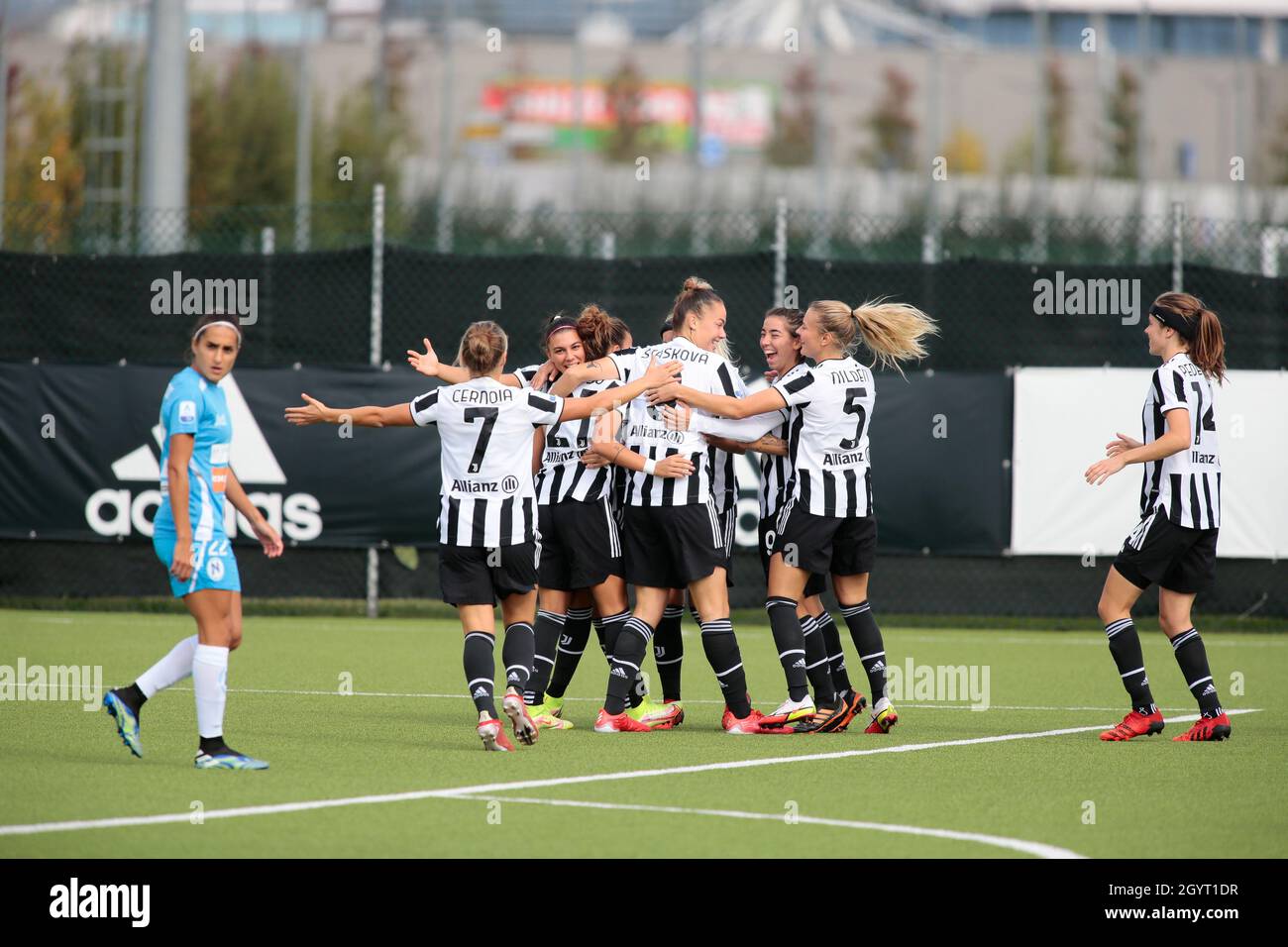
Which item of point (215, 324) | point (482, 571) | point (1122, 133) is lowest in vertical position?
point (482, 571)

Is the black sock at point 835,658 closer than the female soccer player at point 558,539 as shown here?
No

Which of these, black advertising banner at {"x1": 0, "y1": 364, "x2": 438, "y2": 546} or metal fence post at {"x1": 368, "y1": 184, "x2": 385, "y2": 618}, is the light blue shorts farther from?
metal fence post at {"x1": 368, "y1": 184, "x2": 385, "y2": 618}

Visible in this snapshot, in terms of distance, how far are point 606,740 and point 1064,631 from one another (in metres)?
7.11

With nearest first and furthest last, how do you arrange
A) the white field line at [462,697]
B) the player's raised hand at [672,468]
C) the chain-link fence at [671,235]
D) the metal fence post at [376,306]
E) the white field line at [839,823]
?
the white field line at [839,823] → the player's raised hand at [672,468] → the white field line at [462,697] → the metal fence post at [376,306] → the chain-link fence at [671,235]

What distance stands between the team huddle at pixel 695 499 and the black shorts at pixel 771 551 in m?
0.02

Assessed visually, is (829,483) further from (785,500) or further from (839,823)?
(839,823)

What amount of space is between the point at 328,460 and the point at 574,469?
18.9 feet

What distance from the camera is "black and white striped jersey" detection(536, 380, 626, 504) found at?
885 cm

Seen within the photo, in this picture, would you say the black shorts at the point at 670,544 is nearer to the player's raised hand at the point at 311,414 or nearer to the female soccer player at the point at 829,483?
the female soccer player at the point at 829,483

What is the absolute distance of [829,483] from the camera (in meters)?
8.69

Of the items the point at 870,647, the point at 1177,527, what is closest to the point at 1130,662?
the point at 1177,527

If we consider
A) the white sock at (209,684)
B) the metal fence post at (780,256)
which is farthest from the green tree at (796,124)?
the white sock at (209,684)

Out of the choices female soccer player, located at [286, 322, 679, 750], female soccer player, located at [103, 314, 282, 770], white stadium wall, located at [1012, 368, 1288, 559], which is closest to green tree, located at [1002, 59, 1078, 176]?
white stadium wall, located at [1012, 368, 1288, 559]

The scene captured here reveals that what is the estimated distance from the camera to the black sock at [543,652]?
8836mm
